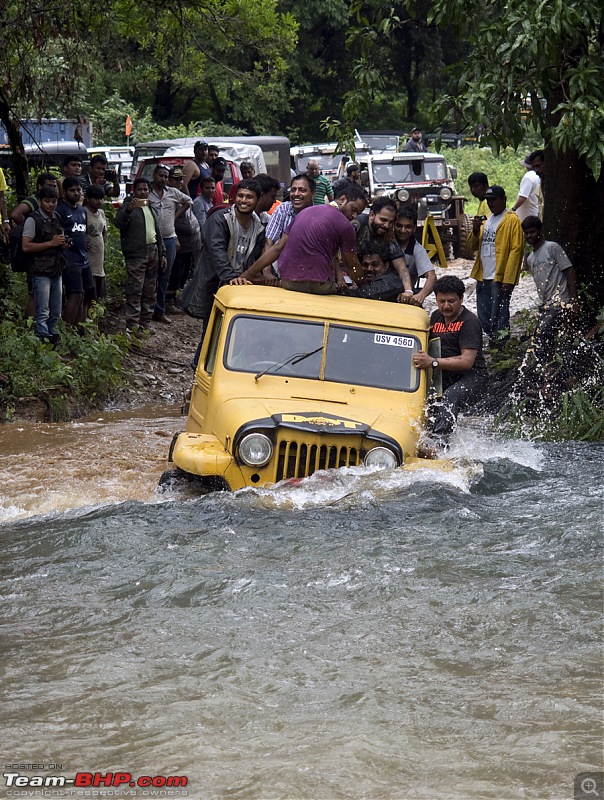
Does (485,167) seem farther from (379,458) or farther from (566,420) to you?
(379,458)

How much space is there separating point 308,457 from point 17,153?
7.83 m

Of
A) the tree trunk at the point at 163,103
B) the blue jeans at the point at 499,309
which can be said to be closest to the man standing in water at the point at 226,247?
the blue jeans at the point at 499,309

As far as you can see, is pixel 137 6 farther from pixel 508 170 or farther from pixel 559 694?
pixel 508 170

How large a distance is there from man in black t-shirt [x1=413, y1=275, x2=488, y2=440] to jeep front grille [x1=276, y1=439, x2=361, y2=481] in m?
1.09

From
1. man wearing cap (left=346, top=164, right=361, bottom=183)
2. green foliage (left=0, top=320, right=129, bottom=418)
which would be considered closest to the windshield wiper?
green foliage (left=0, top=320, right=129, bottom=418)

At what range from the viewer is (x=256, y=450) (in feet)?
23.7

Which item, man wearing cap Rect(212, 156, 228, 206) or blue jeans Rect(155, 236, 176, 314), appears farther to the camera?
man wearing cap Rect(212, 156, 228, 206)

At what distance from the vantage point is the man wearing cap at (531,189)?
13.9 meters

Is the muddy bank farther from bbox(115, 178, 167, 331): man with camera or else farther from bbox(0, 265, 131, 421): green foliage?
bbox(115, 178, 167, 331): man with camera

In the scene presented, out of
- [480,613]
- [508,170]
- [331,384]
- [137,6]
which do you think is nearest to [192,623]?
[480,613]

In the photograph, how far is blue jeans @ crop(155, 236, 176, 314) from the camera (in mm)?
14223

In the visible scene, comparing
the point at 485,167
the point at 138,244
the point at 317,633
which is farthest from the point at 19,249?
the point at 485,167

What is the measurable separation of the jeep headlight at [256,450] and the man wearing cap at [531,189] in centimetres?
758

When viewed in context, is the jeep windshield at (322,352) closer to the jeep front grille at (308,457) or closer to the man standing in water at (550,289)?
the jeep front grille at (308,457)
